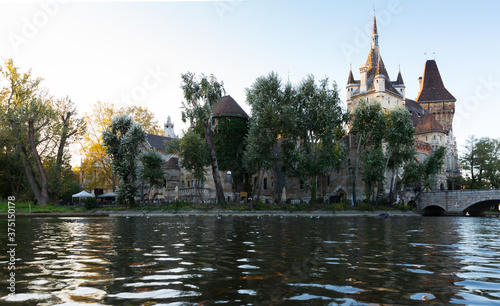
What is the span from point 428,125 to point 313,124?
44.7 meters

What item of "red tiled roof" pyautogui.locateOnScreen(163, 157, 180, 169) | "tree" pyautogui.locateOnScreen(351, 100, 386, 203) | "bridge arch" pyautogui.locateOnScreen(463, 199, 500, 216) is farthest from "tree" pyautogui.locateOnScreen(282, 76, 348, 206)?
"bridge arch" pyautogui.locateOnScreen(463, 199, 500, 216)

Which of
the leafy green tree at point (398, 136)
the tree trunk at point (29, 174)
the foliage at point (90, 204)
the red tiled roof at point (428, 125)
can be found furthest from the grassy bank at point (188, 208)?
the red tiled roof at point (428, 125)

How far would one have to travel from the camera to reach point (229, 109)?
55.2 meters

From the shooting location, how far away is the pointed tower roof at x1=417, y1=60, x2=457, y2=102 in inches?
3718

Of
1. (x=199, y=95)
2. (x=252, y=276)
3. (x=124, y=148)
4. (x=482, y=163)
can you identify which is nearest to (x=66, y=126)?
(x=124, y=148)

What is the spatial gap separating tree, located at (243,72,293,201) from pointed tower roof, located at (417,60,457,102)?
217 ft

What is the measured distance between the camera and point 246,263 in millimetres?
8008

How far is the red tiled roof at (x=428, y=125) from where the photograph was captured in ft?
248

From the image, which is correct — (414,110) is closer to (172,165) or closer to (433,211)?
(433,211)

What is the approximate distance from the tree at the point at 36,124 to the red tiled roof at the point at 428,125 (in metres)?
64.1

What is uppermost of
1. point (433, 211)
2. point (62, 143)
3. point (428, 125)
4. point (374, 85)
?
point (374, 85)

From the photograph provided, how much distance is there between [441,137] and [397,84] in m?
14.3

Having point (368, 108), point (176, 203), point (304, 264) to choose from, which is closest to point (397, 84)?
point (368, 108)

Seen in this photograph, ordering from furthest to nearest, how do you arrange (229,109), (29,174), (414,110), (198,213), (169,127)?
(169,127), (414,110), (229,109), (29,174), (198,213)
